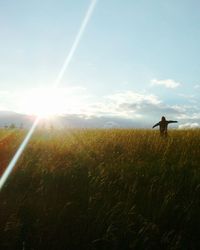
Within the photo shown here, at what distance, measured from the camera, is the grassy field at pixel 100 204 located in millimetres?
4977

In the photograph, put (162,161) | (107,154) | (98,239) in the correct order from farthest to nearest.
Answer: (107,154) → (162,161) → (98,239)

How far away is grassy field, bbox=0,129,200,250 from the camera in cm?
498

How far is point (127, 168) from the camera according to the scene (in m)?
8.26

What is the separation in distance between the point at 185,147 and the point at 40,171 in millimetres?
4983

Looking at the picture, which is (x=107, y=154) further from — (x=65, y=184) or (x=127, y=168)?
(x=65, y=184)

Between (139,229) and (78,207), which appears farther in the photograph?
(78,207)

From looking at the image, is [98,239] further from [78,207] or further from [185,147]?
[185,147]

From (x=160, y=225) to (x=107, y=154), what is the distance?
4.78 m

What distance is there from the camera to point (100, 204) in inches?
237

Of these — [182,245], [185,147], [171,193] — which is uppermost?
[185,147]

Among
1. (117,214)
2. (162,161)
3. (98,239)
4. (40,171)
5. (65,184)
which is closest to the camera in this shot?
(98,239)

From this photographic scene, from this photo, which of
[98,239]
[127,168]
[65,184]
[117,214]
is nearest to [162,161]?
[127,168]

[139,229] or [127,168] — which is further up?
[127,168]

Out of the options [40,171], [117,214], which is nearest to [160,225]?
[117,214]
